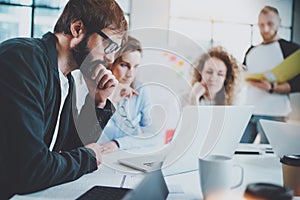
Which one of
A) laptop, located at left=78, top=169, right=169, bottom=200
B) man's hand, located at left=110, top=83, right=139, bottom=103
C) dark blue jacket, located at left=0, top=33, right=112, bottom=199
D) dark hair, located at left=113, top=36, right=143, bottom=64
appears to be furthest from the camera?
man's hand, located at left=110, top=83, right=139, bottom=103

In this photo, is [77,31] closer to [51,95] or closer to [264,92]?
[51,95]

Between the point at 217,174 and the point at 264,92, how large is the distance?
215 cm

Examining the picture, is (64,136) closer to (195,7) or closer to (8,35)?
(8,35)

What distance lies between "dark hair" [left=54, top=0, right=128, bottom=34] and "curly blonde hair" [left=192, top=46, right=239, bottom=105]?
1.00 meters

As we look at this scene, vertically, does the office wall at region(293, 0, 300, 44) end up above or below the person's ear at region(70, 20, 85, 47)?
above

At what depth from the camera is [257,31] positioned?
300 centimetres

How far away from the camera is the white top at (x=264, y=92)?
9.87 ft

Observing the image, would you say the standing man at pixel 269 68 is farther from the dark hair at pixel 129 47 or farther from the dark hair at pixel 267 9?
the dark hair at pixel 129 47

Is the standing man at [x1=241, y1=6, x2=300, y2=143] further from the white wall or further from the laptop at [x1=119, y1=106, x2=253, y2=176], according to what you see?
the laptop at [x1=119, y1=106, x2=253, y2=176]

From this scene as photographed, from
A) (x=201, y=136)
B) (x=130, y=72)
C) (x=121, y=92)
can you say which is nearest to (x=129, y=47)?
(x=130, y=72)

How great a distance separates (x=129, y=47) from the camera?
7.88 ft

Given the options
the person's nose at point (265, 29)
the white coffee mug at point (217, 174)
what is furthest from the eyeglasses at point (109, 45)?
the person's nose at point (265, 29)

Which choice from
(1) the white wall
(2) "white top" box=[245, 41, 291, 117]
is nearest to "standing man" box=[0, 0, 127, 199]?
(1) the white wall

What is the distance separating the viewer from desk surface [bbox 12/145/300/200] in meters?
1.19
